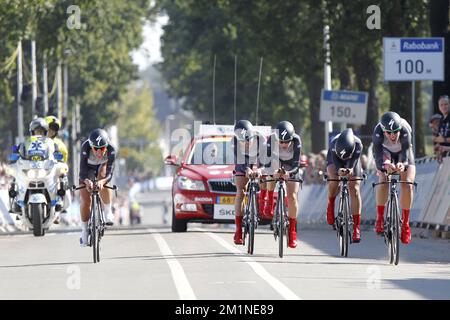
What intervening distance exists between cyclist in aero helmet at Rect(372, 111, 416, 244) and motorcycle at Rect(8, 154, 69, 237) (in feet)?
28.2

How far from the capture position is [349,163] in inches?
802

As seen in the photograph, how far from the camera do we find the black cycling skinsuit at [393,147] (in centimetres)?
1939

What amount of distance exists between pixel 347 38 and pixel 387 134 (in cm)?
2264

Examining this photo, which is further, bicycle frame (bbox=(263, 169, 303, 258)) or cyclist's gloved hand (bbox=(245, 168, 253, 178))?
cyclist's gloved hand (bbox=(245, 168, 253, 178))

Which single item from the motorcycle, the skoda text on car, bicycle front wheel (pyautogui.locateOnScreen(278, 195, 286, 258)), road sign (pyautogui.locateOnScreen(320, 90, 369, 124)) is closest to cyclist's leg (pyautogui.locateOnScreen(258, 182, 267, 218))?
bicycle front wheel (pyautogui.locateOnScreen(278, 195, 286, 258))

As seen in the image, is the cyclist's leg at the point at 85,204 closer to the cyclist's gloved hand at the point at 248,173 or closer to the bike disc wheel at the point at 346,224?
the cyclist's gloved hand at the point at 248,173

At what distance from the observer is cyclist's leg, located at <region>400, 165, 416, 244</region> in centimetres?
1941

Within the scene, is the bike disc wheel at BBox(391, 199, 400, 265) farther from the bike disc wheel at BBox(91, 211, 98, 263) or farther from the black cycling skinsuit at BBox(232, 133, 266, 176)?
the bike disc wheel at BBox(91, 211, 98, 263)

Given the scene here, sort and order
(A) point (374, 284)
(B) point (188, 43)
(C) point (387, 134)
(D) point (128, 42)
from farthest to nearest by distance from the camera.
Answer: (D) point (128, 42) < (B) point (188, 43) < (C) point (387, 134) < (A) point (374, 284)

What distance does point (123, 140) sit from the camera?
193 meters

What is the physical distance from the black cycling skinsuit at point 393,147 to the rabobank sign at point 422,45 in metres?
11.3

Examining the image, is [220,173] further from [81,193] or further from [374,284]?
[374,284]
